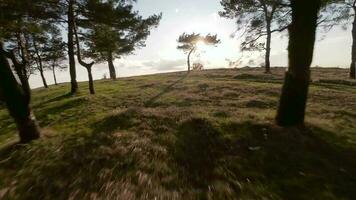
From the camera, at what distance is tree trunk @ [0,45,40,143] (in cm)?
916

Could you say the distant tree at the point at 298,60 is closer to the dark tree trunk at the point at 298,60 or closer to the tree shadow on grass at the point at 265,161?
the dark tree trunk at the point at 298,60

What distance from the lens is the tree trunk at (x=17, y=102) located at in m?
9.16

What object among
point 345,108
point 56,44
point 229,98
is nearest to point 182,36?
point 56,44

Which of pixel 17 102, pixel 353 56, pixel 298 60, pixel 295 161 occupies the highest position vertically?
pixel 298 60

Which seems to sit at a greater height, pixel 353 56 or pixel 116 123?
pixel 353 56

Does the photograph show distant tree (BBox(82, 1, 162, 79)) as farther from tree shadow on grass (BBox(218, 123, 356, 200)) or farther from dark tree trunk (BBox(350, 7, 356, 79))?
dark tree trunk (BBox(350, 7, 356, 79))

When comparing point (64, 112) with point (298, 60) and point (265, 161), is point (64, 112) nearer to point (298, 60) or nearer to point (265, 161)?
point (265, 161)

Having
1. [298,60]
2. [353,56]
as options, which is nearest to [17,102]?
[298,60]

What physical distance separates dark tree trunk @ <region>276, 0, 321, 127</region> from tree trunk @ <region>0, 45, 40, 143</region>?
8834 millimetres

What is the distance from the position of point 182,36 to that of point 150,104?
41017 mm

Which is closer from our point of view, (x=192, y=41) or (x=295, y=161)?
(x=295, y=161)

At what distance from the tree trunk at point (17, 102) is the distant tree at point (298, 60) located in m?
8.83

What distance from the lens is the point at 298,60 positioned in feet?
31.7

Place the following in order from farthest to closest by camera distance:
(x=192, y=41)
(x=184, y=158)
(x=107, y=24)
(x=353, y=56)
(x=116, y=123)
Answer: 1. (x=192, y=41)
2. (x=353, y=56)
3. (x=107, y=24)
4. (x=116, y=123)
5. (x=184, y=158)
